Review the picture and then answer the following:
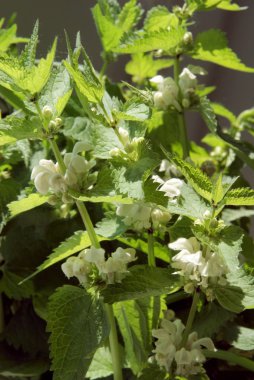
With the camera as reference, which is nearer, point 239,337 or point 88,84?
point 88,84

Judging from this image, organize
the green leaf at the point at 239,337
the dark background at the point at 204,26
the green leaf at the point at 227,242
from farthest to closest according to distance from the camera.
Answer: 1. the dark background at the point at 204,26
2. the green leaf at the point at 239,337
3. the green leaf at the point at 227,242

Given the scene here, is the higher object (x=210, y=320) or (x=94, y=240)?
(x=94, y=240)

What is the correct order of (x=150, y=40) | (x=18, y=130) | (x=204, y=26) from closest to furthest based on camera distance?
(x=18, y=130) → (x=150, y=40) → (x=204, y=26)

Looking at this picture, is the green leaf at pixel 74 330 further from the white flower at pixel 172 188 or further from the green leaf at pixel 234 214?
the green leaf at pixel 234 214

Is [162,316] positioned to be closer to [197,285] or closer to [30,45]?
[197,285]

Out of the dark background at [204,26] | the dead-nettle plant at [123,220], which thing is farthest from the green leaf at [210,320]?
the dark background at [204,26]

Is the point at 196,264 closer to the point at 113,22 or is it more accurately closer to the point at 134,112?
the point at 134,112

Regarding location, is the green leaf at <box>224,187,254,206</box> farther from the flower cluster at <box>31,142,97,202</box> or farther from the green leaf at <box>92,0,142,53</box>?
the green leaf at <box>92,0,142,53</box>

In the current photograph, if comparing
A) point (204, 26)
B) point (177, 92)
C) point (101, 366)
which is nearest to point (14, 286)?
point (101, 366)
